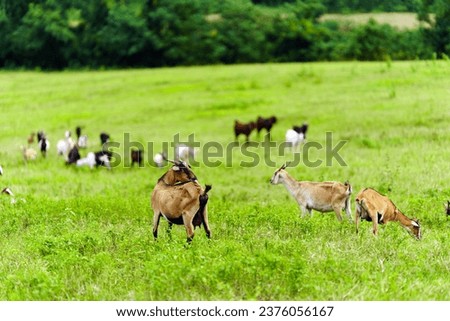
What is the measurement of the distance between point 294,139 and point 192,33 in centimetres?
236

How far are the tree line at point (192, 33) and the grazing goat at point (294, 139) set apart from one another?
1375mm

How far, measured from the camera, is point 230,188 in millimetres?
9242

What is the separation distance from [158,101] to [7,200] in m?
5.83

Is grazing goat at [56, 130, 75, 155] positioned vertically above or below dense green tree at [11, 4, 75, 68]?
below

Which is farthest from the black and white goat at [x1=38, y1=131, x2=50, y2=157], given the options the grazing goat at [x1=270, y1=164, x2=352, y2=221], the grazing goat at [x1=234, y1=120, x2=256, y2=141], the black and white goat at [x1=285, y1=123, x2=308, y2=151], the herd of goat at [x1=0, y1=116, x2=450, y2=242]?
the grazing goat at [x1=270, y1=164, x2=352, y2=221]

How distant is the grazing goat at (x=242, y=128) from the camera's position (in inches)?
456

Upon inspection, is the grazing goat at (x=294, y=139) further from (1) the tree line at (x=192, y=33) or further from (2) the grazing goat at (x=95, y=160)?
(2) the grazing goat at (x=95, y=160)

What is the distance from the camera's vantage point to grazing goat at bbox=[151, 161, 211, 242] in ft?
20.5

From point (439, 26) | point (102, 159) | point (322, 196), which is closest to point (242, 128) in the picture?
point (102, 159)

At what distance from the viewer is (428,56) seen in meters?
10.4

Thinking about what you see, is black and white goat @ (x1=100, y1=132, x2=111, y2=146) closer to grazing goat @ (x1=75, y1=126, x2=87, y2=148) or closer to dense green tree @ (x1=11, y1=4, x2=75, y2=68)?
grazing goat @ (x1=75, y1=126, x2=87, y2=148)

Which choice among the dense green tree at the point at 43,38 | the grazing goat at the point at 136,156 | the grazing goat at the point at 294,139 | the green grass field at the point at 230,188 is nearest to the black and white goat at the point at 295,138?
the grazing goat at the point at 294,139

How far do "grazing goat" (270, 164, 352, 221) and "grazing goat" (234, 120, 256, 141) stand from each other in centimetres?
411

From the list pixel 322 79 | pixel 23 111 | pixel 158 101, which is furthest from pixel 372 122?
pixel 23 111
